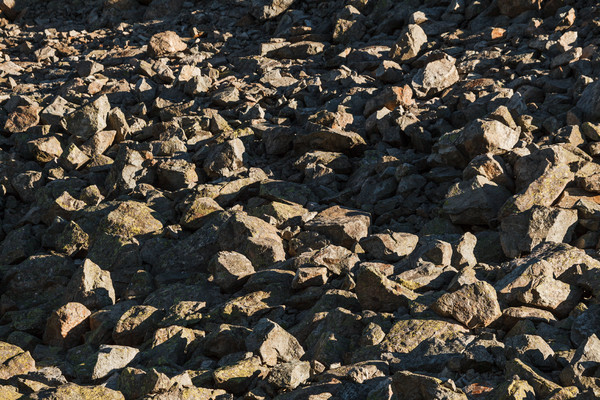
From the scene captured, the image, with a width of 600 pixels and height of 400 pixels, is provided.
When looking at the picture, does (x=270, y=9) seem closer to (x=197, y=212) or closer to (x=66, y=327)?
(x=197, y=212)

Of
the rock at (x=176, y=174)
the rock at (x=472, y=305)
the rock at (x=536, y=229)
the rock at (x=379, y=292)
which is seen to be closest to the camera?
the rock at (x=472, y=305)

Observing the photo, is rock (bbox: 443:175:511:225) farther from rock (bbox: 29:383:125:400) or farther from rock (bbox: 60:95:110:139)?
rock (bbox: 60:95:110:139)

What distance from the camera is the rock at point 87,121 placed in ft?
80.1

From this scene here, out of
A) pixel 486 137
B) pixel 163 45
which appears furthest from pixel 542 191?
pixel 163 45

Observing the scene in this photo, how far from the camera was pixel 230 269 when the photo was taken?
625 inches

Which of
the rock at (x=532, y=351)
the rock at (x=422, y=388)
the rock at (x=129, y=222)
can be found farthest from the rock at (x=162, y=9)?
the rock at (x=422, y=388)

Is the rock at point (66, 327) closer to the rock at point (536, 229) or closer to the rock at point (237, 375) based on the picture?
the rock at point (237, 375)

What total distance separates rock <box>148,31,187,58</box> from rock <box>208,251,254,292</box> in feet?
56.8

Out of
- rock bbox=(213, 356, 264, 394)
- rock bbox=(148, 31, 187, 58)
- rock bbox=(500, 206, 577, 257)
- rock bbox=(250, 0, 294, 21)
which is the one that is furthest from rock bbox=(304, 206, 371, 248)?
rock bbox=(250, 0, 294, 21)

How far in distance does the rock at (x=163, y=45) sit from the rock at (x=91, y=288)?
1666 cm

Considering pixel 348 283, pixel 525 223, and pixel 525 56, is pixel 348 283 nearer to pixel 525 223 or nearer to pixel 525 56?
pixel 525 223

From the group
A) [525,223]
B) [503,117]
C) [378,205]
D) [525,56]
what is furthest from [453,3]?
[525,223]

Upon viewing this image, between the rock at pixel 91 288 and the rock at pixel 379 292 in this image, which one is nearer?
the rock at pixel 379 292

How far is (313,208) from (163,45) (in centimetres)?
1582
